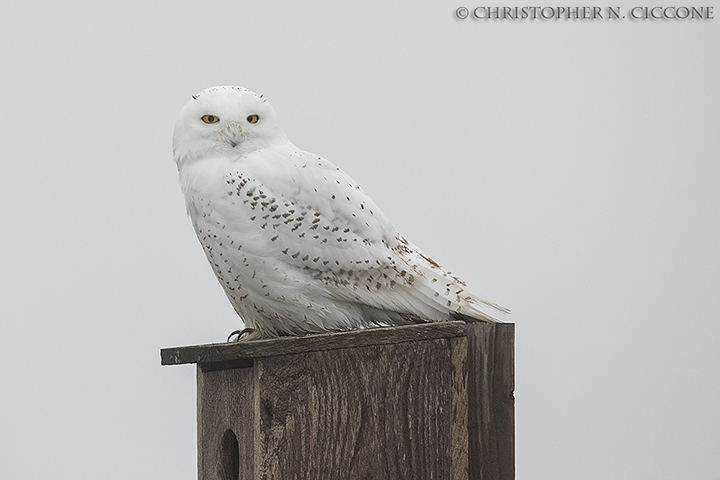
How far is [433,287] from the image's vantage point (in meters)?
1.72

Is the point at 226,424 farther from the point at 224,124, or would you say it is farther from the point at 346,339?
the point at 224,124

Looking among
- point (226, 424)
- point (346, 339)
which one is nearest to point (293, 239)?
point (346, 339)

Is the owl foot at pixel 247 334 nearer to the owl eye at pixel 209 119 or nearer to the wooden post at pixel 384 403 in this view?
the wooden post at pixel 384 403

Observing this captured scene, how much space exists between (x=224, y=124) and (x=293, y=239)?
0.70ft

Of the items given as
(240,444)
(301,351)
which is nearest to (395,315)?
(301,351)

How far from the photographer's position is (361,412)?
1.67m

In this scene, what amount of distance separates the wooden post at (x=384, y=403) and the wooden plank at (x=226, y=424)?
0.11 ft

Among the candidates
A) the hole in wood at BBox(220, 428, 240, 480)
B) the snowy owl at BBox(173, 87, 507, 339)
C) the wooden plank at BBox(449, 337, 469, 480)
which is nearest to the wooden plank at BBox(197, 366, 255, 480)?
the hole in wood at BBox(220, 428, 240, 480)

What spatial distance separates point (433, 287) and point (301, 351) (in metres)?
0.23

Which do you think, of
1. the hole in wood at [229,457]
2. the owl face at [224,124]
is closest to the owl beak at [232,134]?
the owl face at [224,124]

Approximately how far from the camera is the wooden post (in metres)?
1.64

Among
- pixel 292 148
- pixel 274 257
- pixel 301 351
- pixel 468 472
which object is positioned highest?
pixel 292 148

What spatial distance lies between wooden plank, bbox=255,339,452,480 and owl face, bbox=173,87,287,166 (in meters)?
0.36

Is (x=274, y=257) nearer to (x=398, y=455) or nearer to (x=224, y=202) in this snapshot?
(x=224, y=202)
